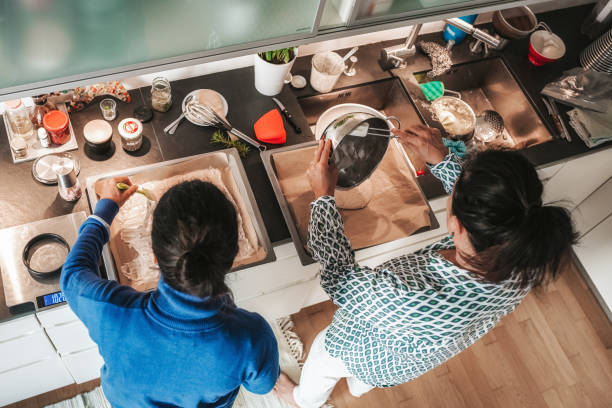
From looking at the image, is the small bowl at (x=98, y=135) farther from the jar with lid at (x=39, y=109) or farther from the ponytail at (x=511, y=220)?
the ponytail at (x=511, y=220)

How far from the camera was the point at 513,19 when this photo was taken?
1.79 meters

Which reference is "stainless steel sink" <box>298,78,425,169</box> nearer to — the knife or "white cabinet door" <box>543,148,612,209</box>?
the knife

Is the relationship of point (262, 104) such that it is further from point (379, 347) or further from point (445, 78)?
point (379, 347)

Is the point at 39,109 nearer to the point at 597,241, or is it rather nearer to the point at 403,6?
the point at 403,6

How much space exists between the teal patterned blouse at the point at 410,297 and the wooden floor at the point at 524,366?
783 mm

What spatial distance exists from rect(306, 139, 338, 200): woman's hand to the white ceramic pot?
322 millimetres

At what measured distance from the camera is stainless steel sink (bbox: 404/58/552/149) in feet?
5.45

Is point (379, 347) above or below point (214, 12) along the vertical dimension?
below

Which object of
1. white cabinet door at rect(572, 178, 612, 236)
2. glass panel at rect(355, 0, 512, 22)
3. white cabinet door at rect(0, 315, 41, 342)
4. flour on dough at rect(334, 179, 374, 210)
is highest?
glass panel at rect(355, 0, 512, 22)

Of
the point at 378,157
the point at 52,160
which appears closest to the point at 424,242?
the point at 378,157

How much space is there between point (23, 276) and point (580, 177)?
1.83 m

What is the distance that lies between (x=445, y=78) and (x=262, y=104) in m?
0.68

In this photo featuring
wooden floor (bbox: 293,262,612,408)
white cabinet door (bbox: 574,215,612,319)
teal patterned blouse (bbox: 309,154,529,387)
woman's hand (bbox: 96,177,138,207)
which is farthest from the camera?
white cabinet door (bbox: 574,215,612,319)

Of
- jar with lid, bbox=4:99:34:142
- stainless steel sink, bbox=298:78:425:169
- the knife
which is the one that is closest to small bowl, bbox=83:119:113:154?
jar with lid, bbox=4:99:34:142
